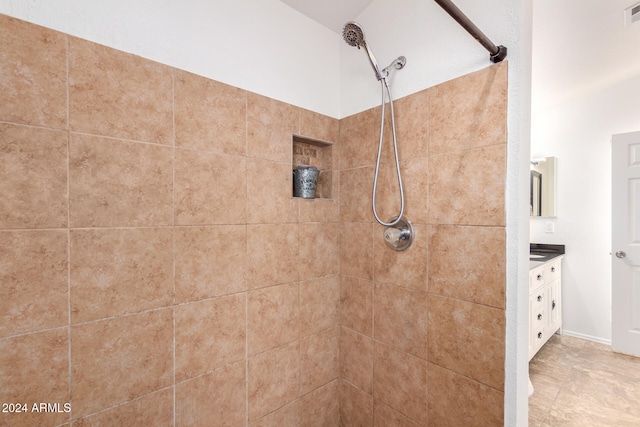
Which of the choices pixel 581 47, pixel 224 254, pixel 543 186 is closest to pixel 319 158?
pixel 224 254

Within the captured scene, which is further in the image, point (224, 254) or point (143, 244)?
point (224, 254)

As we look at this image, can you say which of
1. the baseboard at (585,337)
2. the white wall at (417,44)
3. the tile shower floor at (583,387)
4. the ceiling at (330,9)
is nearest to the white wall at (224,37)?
the ceiling at (330,9)

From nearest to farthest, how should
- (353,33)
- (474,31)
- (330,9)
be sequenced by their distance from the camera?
1. (474,31)
2. (353,33)
3. (330,9)

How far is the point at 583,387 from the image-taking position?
214 centimetres

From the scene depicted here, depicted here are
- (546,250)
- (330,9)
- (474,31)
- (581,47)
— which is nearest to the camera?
(474,31)

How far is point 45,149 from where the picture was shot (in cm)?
82

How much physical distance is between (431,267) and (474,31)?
89 centimetres

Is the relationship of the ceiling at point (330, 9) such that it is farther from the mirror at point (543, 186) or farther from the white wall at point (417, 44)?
the mirror at point (543, 186)

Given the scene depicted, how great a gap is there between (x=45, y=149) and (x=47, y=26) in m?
0.38

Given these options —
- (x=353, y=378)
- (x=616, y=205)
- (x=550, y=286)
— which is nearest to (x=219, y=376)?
(x=353, y=378)

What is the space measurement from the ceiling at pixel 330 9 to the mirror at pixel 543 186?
9.80 feet

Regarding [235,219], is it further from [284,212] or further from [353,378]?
[353,378]

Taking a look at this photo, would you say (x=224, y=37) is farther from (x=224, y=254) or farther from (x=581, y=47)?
(x=581, y=47)

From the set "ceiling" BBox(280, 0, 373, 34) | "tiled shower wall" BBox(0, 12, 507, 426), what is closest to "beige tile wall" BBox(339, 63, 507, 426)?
"tiled shower wall" BBox(0, 12, 507, 426)
